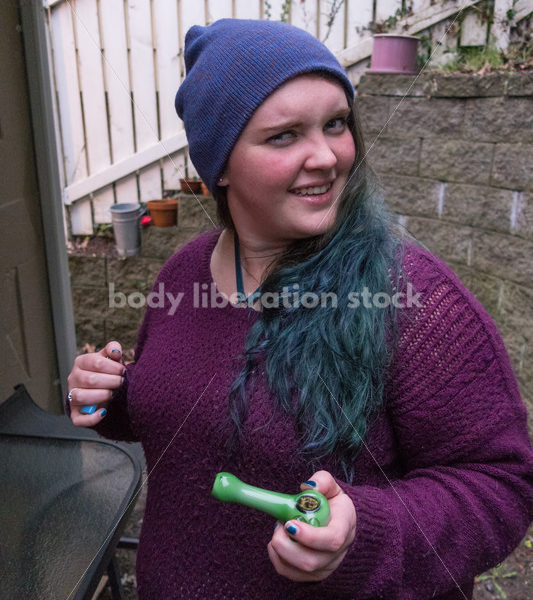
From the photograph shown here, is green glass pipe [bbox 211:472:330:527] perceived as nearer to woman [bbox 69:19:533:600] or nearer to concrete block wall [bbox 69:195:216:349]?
woman [bbox 69:19:533:600]

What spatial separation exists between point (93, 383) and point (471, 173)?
219 cm

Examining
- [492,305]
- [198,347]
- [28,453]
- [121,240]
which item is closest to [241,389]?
[198,347]

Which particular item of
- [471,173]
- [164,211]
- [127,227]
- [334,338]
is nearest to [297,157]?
[334,338]

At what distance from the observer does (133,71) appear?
3.86 meters

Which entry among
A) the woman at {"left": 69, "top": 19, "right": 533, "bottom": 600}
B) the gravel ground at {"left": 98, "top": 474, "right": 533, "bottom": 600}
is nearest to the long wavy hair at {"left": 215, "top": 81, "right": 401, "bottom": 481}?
the woman at {"left": 69, "top": 19, "right": 533, "bottom": 600}

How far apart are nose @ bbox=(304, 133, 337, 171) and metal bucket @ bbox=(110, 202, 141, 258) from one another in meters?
3.11

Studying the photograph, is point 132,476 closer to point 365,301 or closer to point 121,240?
point 365,301

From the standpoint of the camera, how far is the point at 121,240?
156 inches

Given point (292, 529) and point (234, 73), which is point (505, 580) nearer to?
point (292, 529)

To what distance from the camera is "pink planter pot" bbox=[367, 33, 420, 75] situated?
307 centimetres

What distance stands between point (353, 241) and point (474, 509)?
472mm

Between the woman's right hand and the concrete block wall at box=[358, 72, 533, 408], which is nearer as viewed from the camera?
the woman's right hand

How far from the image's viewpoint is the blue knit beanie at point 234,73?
3.16 feet

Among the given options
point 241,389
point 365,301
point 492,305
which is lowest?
point 492,305
